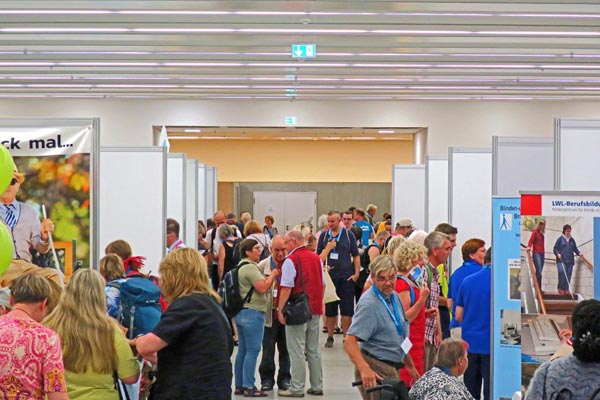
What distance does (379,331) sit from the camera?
17.3ft

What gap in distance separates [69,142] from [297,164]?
21029 millimetres

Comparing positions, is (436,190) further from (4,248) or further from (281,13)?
(4,248)

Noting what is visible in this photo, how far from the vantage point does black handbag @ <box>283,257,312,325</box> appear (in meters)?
8.02

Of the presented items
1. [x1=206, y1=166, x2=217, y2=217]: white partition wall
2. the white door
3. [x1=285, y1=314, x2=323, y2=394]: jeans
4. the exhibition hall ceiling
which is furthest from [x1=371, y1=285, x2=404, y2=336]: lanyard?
the white door

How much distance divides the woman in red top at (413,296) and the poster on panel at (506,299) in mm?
466

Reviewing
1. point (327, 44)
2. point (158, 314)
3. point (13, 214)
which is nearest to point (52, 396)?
point (158, 314)

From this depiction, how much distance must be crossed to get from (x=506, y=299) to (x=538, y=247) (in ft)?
3.16

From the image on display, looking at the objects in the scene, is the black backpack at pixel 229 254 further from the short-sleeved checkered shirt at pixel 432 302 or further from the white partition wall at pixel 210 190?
the short-sleeved checkered shirt at pixel 432 302

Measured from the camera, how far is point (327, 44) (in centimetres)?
1443

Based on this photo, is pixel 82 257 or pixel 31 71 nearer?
pixel 82 257

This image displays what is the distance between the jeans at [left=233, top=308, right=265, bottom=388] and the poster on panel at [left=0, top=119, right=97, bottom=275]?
2.22 meters

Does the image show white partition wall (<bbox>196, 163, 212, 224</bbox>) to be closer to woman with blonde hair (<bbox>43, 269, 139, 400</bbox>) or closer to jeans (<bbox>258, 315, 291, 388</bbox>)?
jeans (<bbox>258, 315, 291, 388</bbox>)

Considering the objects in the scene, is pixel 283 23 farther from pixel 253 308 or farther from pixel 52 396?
pixel 52 396

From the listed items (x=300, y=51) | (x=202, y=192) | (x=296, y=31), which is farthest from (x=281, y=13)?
(x=202, y=192)
